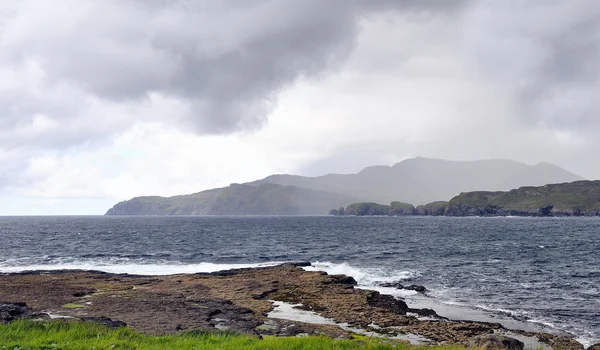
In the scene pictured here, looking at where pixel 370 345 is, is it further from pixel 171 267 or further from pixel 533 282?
pixel 171 267

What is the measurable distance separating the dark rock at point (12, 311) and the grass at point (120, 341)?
4.88 m

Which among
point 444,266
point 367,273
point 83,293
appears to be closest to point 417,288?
point 367,273

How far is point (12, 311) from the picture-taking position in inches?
938

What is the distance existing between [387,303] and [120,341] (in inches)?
854

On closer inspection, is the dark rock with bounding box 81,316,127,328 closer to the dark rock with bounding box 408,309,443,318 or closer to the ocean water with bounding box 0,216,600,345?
the dark rock with bounding box 408,309,443,318

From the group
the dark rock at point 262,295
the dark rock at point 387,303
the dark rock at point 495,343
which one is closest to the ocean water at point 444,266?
the dark rock at point 387,303

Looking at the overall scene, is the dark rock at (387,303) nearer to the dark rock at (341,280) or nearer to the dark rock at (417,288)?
the dark rock at (341,280)

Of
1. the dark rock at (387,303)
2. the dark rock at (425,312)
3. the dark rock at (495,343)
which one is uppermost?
the dark rock at (495,343)

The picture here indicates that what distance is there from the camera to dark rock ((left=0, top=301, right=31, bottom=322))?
2225 centimetres

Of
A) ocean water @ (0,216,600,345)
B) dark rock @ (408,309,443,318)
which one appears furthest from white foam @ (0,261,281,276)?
dark rock @ (408,309,443,318)

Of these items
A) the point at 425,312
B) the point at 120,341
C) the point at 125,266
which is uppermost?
the point at 120,341

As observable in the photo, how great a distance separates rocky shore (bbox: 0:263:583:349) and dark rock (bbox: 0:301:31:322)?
5 cm

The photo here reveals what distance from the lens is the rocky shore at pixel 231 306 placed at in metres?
23.3

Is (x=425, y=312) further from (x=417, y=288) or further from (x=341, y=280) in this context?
(x=341, y=280)
